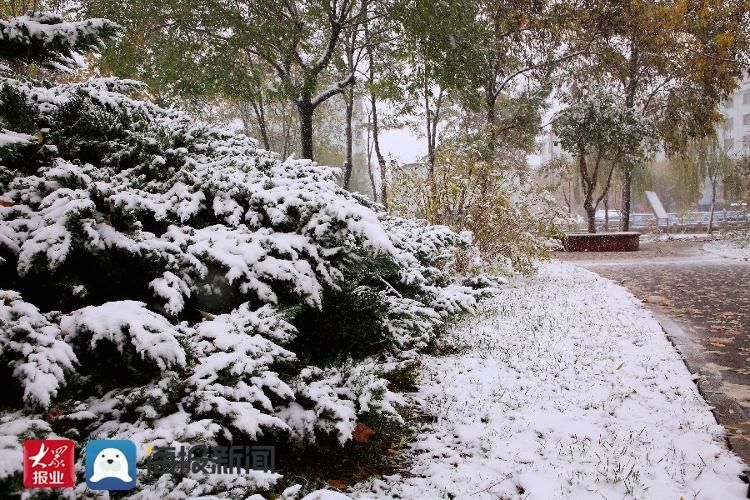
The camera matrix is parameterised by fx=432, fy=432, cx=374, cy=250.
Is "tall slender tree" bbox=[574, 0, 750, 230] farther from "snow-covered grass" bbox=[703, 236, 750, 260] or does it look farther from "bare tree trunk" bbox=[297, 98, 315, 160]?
→ "bare tree trunk" bbox=[297, 98, 315, 160]

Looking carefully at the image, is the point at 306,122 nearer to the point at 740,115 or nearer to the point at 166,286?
the point at 166,286

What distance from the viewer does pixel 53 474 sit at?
1.32 m

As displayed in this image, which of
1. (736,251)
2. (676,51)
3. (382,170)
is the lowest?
(736,251)

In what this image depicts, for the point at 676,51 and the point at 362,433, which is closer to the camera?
the point at 362,433

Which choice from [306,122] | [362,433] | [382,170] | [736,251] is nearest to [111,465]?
[362,433]

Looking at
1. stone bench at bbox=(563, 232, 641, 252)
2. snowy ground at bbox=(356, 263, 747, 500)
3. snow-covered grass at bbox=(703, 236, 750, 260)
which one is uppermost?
stone bench at bbox=(563, 232, 641, 252)

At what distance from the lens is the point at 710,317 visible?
503 centimetres

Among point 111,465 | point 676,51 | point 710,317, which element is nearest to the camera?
point 111,465

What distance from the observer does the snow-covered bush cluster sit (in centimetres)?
154

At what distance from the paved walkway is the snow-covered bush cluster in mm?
2064

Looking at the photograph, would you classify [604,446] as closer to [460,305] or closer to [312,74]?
[460,305]

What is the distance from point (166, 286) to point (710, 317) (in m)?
5.78

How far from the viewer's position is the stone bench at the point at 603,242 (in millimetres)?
14789

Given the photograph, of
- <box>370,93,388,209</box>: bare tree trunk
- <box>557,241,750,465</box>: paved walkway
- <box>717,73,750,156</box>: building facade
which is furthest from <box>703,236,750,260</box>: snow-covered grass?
<box>717,73,750,156</box>: building facade
